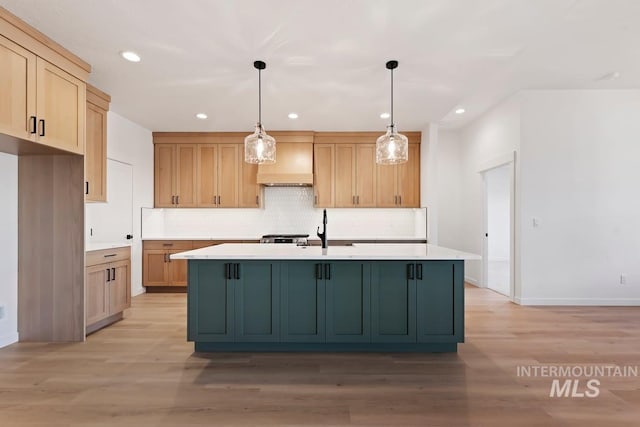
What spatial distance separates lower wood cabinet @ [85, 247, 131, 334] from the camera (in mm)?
3352

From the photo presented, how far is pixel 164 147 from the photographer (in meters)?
5.54

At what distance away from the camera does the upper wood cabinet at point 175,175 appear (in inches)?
218

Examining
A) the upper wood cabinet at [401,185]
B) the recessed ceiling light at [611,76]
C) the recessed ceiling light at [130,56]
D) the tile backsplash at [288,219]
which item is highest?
the recessed ceiling light at [611,76]

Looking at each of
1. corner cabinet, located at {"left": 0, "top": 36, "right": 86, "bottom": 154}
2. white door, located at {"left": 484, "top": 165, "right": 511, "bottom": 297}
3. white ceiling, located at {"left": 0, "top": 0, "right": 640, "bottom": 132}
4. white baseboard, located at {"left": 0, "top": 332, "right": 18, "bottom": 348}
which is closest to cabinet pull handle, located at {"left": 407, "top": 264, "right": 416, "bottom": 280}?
white ceiling, located at {"left": 0, "top": 0, "right": 640, "bottom": 132}

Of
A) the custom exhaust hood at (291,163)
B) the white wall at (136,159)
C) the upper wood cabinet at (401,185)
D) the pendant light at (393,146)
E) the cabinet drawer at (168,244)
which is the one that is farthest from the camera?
the upper wood cabinet at (401,185)

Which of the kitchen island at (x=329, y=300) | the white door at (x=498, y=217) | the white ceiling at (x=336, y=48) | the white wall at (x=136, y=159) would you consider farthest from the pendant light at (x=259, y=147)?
the white door at (x=498, y=217)

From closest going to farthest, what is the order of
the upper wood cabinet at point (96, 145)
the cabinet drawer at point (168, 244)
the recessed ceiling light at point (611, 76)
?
the upper wood cabinet at point (96, 145)
the recessed ceiling light at point (611, 76)
the cabinet drawer at point (168, 244)

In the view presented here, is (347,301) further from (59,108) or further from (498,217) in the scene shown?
(498,217)

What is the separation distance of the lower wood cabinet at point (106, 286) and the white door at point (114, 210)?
0.69 meters

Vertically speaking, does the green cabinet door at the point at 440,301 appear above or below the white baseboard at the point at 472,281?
above

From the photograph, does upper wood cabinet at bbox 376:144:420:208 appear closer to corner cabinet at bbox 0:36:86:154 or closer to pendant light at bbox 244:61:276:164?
pendant light at bbox 244:61:276:164

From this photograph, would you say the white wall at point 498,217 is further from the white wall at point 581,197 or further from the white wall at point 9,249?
the white wall at point 9,249

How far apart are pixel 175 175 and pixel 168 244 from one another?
1159 millimetres

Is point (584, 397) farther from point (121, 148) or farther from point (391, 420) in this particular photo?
point (121, 148)
